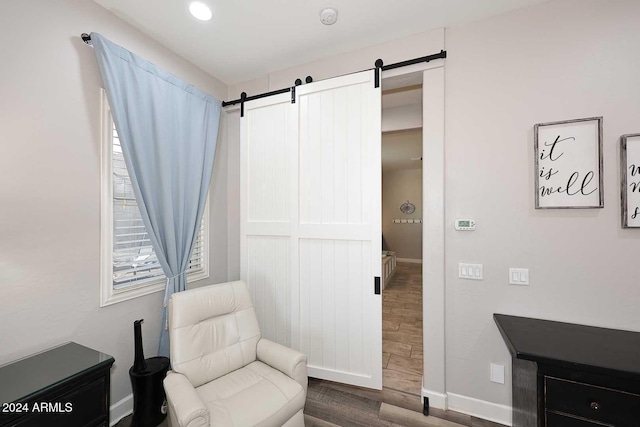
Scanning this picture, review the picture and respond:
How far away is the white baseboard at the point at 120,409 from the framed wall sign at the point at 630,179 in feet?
11.9

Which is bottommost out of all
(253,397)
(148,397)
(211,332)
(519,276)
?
(148,397)

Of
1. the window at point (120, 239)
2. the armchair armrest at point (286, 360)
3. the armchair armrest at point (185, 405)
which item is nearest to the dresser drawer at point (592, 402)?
the armchair armrest at point (286, 360)

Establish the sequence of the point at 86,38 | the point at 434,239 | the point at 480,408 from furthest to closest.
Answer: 1. the point at 434,239
2. the point at 480,408
3. the point at 86,38

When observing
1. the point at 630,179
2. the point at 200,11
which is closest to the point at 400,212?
the point at 630,179

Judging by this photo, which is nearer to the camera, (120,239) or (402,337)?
(120,239)

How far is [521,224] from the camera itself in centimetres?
184

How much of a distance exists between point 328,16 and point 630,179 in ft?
7.33

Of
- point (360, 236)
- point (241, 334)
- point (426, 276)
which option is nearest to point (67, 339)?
point (241, 334)

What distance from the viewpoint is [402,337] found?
3.28 metres

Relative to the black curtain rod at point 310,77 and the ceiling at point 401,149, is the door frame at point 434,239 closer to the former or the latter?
the black curtain rod at point 310,77

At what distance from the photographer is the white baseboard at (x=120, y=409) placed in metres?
1.84

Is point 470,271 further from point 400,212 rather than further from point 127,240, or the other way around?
point 400,212

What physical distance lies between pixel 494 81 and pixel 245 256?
8.53 feet

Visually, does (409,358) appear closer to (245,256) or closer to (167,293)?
(245,256)
